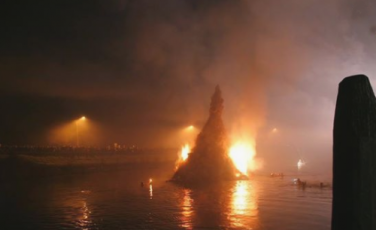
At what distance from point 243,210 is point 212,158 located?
41841mm

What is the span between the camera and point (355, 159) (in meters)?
A: 5.26

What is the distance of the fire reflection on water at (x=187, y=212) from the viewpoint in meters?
34.0

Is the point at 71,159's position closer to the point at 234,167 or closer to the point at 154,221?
the point at 234,167

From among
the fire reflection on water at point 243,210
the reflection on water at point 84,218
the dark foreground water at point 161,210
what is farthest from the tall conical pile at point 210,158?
the reflection on water at point 84,218

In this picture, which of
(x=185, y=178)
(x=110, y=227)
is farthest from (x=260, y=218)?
(x=185, y=178)

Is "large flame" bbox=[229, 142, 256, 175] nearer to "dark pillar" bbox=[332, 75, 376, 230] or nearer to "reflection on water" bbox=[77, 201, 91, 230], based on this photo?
"reflection on water" bbox=[77, 201, 91, 230]

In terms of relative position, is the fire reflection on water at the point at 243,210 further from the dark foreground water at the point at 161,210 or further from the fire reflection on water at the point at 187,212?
the fire reflection on water at the point at 187,212

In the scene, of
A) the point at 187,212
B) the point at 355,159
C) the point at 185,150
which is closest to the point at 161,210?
the point at 187,212

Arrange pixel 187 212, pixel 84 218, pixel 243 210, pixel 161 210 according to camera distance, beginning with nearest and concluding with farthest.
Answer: pixel 84 218 → pixel 187 212 → pixel 243 210 → pixel 161 210

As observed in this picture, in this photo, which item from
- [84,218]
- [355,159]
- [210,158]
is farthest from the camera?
[210,158]

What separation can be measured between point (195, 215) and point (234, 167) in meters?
48.9

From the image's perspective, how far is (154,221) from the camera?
3600 cm

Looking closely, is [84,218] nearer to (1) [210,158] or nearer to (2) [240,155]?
(1) [210,158]

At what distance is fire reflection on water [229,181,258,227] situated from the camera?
114ft
